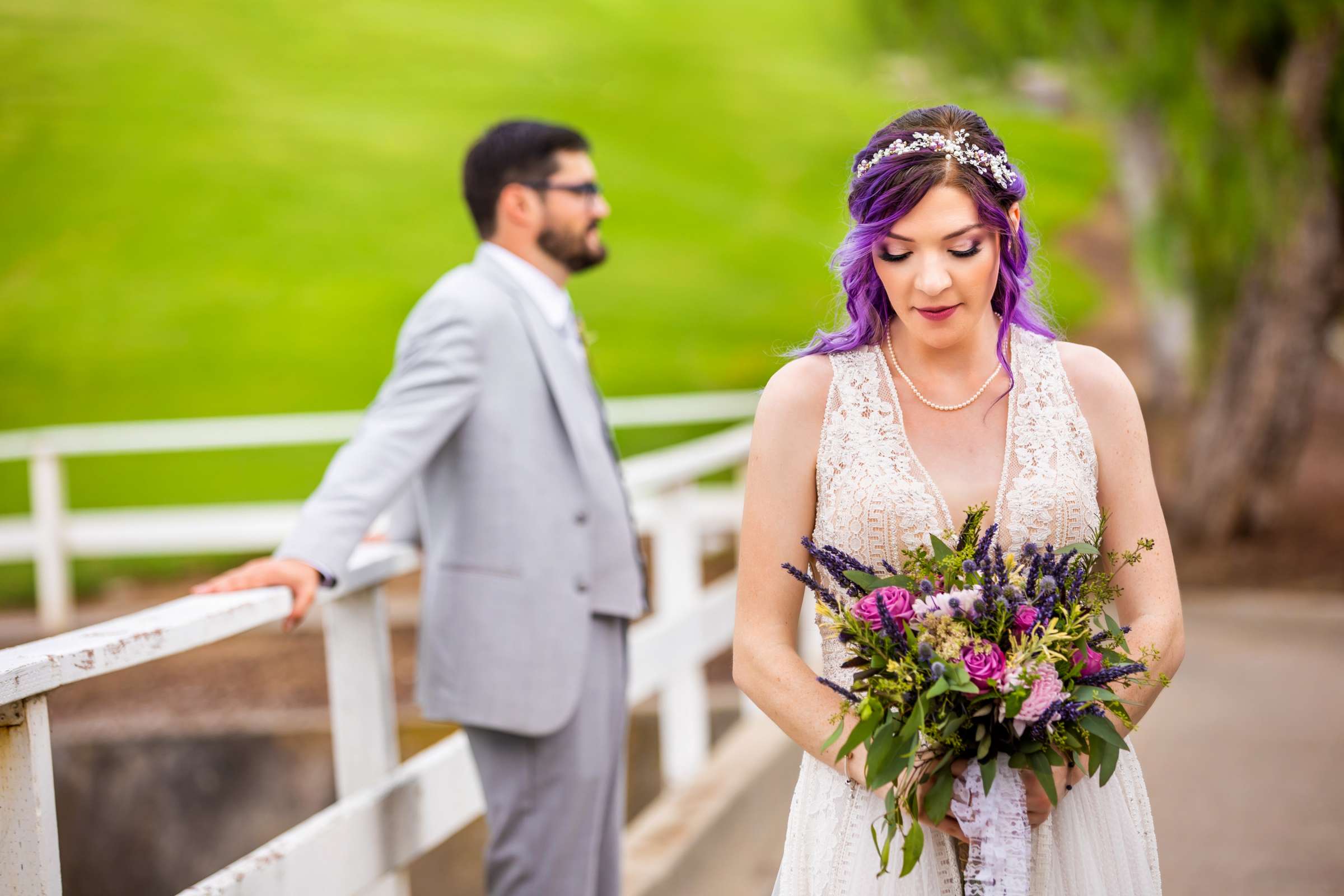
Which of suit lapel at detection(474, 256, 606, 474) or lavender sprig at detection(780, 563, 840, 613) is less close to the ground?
suit lapel at detection(474, 256, 606, 474)

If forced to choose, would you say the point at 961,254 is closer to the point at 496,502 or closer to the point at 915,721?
the point at 915,721

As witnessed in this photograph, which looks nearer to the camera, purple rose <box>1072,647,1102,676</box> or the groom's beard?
purple rose <box>1072,647,1102,676</box>

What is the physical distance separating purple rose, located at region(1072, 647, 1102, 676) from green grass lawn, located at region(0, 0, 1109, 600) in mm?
9551

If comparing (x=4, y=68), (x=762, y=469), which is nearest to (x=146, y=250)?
(x=4, y=68)

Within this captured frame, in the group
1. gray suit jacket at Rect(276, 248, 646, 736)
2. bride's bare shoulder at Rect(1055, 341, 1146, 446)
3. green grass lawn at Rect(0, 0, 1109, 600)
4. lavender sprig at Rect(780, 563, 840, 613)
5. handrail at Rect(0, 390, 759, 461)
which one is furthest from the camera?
green grass lawn at Rect(0, 0, 1109, 600)

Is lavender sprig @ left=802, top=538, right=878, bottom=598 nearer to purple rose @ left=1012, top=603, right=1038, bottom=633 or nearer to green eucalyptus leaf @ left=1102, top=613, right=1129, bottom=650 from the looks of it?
purple rose @ left=1012, top=603, right=1038, bottom=633

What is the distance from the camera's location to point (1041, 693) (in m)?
1.88

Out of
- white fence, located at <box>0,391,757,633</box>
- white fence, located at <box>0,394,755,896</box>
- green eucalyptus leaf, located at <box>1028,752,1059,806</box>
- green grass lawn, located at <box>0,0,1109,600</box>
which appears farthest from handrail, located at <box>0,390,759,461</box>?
green eucalyptus leaf, located at <box>1028,752,1059,806</box>

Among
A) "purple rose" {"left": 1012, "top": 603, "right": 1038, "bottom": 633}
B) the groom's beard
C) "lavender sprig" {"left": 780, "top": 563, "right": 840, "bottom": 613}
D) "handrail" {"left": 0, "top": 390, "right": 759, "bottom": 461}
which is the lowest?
"purple rose" {"left": 1012, "top": 603, "right": 1038, "bottom": 633}

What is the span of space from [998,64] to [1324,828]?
6404mm

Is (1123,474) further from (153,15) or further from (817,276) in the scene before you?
(153,15)

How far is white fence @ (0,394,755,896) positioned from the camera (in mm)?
2031

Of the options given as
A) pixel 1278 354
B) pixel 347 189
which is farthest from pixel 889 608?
pixel 347 189

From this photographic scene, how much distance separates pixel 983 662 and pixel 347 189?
92.2ft
